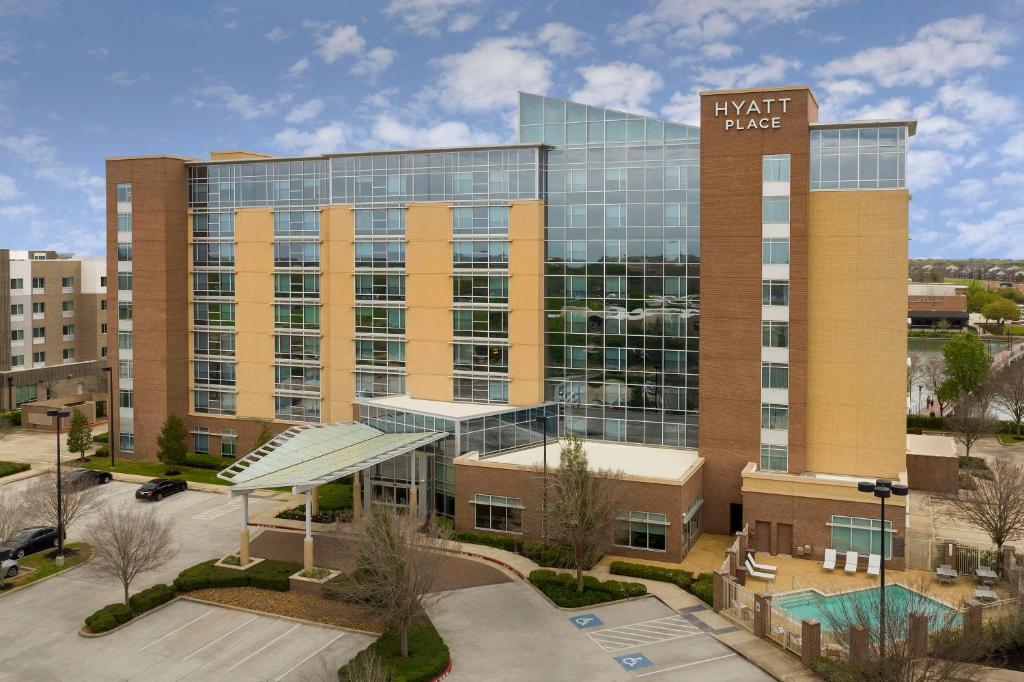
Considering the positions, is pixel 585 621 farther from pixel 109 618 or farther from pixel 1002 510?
pixel 1002 510

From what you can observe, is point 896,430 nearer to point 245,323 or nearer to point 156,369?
point 245,323

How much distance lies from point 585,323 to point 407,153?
49.7 ft

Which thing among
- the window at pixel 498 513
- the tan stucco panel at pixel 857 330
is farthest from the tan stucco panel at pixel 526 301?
the tan stucco panel at pixel 857 330

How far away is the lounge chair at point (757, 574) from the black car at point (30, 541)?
32756mm

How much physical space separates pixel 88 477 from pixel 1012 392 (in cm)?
6897

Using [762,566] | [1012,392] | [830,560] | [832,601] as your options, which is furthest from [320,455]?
[1012,392]

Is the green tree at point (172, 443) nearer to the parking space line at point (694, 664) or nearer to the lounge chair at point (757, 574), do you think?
the lounge chair at point (757, 574)

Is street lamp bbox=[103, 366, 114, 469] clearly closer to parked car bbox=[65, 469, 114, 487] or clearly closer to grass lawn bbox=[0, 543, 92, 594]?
parked car bbox=[65, 469, 114, 487]

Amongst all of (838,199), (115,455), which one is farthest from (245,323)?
(838,199)

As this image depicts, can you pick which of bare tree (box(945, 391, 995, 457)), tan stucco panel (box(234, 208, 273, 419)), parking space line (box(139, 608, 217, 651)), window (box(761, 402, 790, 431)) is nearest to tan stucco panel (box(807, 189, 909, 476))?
window (box(761, 402, 790, 431))

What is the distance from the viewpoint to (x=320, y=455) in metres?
41.8

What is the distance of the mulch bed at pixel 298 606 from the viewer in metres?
31.7

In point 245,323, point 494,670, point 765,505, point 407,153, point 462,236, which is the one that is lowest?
point 494,670

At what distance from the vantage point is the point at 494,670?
1091 inches
